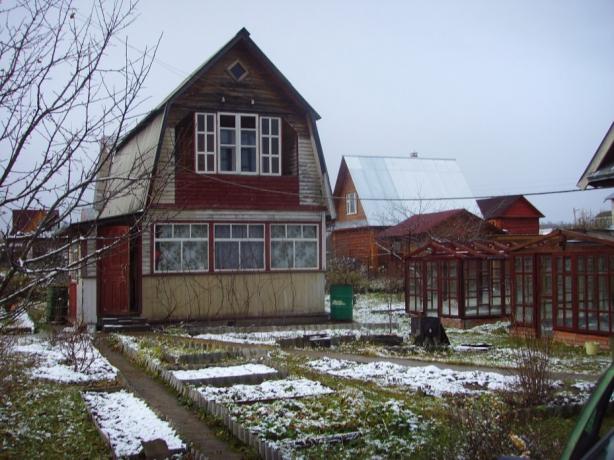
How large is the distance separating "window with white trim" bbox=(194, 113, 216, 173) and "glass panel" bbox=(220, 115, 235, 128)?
0.42 m

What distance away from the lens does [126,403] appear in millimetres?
9711

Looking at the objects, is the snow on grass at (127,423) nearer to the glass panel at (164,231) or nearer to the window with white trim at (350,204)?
the glass panel at (164,231)

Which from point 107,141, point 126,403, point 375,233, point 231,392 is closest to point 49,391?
point 126,403

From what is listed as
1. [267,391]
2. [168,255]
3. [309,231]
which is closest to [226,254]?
[168,255]

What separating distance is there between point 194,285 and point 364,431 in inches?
565

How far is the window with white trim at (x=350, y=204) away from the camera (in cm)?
4509

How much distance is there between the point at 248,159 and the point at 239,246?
2.91m

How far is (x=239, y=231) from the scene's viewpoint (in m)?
22.2

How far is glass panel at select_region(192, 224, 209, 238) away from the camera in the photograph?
21.6 metres

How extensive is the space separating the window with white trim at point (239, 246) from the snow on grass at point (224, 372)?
9.86 m

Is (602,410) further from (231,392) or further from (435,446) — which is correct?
(231,392)

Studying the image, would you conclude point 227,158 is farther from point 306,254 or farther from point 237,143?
point 306,254

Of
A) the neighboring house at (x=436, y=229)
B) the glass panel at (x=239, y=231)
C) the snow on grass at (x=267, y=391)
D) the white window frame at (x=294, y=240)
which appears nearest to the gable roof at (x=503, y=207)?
the neighboring house at (x=436, y=229)

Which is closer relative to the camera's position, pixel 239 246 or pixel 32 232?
pixel 32 232
